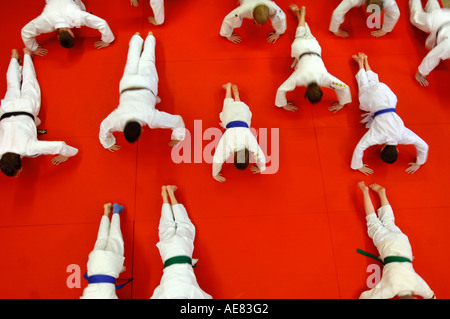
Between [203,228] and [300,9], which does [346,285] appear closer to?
[203,228]

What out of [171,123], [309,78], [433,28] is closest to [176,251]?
[171,123]

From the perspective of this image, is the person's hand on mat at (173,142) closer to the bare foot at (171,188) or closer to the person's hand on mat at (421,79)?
the bare foot at (171,188)

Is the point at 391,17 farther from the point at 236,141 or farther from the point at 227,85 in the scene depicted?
the point at 236,141

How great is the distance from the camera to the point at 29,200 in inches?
142

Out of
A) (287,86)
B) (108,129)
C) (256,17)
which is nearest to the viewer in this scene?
(108,129)

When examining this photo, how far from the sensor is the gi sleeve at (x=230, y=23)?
411 centimetres

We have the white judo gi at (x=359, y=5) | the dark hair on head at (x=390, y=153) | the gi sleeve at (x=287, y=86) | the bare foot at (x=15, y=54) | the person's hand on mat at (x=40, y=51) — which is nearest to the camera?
the dark hair on head at (x=390, y=153)

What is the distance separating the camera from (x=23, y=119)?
11.7ft

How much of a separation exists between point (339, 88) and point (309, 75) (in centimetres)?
39

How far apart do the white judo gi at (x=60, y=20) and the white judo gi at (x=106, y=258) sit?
2.48m

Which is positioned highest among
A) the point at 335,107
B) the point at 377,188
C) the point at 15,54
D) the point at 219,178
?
the point at 15,54

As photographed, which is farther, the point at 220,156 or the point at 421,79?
the point at 421,79

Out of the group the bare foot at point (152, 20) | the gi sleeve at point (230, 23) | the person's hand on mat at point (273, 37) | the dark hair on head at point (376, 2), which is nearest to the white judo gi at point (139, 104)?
the bare foot at point (152, 20)

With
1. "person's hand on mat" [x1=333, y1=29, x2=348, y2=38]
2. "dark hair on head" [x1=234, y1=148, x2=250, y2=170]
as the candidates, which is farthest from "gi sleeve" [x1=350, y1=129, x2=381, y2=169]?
"person's hand on mat" [x1=333, y1=29, x2=348, y2=38]
